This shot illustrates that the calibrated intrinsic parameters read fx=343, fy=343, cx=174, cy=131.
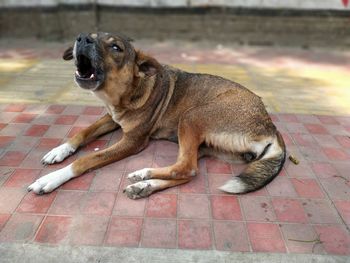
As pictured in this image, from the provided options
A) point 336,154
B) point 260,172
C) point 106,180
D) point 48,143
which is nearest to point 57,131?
point 48,143

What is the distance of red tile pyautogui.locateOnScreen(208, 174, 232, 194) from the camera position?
10.5 ft

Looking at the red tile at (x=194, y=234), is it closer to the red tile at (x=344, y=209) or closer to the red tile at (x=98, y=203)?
the red tile at (x=98, y=203)

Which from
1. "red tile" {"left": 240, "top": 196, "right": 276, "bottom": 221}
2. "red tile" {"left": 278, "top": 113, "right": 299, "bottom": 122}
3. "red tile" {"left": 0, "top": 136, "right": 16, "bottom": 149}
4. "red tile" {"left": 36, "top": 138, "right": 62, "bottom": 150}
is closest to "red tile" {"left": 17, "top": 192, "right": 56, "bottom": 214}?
"red tile" {"left": 36, "top": 138, "right": 62, "bottom": 150}

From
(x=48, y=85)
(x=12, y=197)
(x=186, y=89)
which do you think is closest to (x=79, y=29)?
(x=48, y=85)

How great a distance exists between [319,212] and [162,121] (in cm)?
186

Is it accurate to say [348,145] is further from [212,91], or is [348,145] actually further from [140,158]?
[140,158]

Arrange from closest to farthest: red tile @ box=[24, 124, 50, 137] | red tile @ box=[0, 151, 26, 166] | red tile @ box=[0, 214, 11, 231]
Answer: red tile @ box=[0, 214, 11, 231]
red tile @ box=[0, 151, 26, 166]
red tile @ box=[24, 124, 50, 137]

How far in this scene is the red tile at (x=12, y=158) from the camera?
348cm

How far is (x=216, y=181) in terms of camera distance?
11.0 feet

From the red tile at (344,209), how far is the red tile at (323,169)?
0.42 m

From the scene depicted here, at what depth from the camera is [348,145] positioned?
4078mm

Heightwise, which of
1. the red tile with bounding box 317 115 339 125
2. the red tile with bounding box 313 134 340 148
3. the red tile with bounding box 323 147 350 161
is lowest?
the red tile with bounding box 317 115 339 125

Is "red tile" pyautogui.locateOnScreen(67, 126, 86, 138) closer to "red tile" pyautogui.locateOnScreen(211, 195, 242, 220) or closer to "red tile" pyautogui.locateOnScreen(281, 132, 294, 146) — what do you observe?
"red tile" pyautogui.locateOnScreen(211, 195, 242, 220)

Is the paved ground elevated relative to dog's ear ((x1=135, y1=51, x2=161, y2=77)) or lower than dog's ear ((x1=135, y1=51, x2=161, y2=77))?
lower
